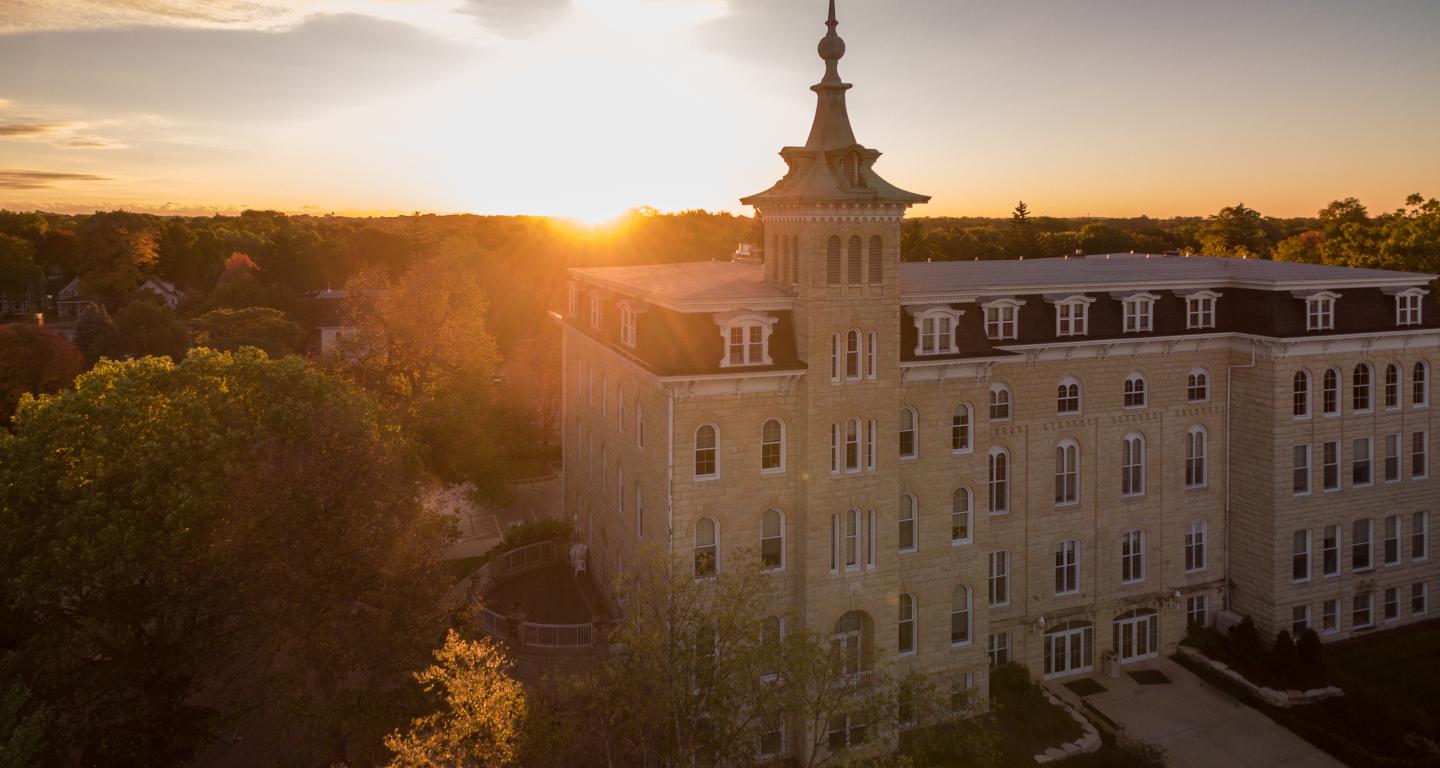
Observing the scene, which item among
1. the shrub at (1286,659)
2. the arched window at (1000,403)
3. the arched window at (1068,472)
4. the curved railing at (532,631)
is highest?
the arched window at (1000,403)

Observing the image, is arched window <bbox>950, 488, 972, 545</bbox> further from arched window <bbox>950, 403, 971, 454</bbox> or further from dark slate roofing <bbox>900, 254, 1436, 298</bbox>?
dark slate roofing <bbox>900, 254, 1436, 298</bbox>

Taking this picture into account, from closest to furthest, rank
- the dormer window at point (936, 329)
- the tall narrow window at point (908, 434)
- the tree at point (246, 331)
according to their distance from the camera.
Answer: the dormer window at point (936, 329) → the tall narrow window at point (908, 434) → the tree at point (246, 331)

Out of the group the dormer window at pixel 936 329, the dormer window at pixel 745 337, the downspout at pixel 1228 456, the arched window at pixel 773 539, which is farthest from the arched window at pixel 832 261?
the downspout at pixel 1228 456

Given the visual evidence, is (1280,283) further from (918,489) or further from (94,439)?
(94,439)

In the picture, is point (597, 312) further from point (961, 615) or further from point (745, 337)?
point (961, 615)

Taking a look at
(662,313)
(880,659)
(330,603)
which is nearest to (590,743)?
(330,603)

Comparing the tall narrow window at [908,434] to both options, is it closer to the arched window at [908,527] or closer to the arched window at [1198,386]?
the arched window at [908,527]

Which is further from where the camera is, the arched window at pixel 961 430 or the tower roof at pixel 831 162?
the arched window at pixel 961 430
